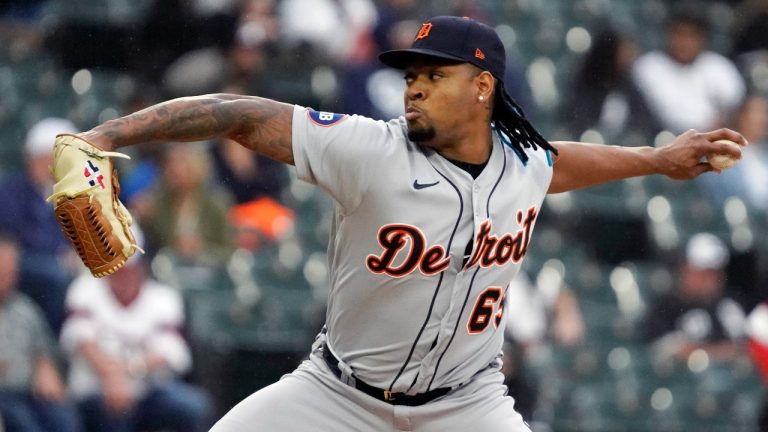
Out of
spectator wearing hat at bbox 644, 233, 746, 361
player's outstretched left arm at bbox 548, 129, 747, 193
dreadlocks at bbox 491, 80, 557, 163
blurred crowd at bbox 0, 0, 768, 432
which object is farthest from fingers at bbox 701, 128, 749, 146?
spectator wearing hat at bbox 644, 233, 746, 361

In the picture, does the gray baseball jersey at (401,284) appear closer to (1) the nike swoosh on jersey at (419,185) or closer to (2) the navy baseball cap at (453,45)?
(1) the nike swoosh on jersey at (419,185)

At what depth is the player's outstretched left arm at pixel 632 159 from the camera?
4.79 m

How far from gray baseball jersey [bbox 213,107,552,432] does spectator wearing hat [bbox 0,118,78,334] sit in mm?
3079

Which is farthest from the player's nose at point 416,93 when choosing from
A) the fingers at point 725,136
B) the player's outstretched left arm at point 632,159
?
the fingers at point 725,136

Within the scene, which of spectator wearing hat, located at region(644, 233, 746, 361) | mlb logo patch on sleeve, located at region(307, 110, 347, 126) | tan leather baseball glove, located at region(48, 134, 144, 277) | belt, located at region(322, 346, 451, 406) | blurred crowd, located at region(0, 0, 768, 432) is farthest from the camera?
spectator wearing hat, located at region(644, 233, 746, 361)

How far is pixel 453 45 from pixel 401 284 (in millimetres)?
807

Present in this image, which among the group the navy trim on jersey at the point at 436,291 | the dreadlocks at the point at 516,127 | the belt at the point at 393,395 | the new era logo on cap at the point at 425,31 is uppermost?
the new era logo on cap at the point at 425,31

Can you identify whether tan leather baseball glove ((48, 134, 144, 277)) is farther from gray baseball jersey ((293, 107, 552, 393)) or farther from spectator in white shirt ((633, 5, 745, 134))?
spectator in white shirt ((633, 5, 745, 134))

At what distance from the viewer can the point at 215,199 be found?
7.95 meters

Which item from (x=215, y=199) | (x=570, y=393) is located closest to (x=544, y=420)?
(x=570, y=393)

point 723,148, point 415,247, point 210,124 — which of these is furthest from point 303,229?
point 210,124

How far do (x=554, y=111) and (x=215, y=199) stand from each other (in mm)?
3287

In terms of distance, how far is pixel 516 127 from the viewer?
15.0ft

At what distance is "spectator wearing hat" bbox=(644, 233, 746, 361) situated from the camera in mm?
9141
